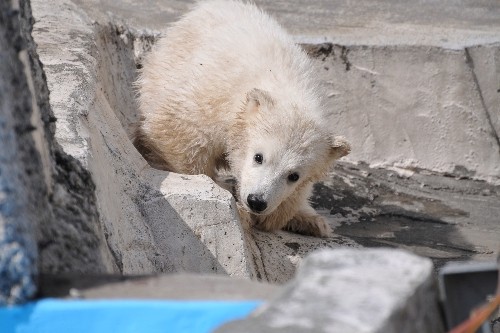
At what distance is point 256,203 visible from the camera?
5203 millimetres

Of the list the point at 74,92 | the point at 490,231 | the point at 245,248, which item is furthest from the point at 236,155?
the point at 490,231

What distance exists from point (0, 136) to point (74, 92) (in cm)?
220

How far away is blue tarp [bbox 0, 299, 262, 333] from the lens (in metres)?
2.53

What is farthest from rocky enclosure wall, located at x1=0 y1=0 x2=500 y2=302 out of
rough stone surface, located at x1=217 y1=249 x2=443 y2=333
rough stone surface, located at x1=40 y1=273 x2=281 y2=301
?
rough stone surface, located at x1=217 y1=249 x2=443 y2=333

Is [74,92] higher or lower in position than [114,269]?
higher

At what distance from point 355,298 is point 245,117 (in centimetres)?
327

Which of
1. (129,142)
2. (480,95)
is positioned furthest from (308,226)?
(480,95)

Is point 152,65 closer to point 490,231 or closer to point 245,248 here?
point 245,248

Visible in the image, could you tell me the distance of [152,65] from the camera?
6227 mm

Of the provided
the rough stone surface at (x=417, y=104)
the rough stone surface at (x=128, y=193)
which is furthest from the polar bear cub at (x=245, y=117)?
the rough stone surface at (x=417, y=104)

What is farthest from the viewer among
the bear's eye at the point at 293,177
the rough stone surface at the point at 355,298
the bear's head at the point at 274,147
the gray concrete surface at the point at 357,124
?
the bear's eye at the point at 293,177

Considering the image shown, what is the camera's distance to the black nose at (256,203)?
5203 millimetres

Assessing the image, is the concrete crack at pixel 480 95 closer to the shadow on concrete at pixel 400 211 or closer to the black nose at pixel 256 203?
the shadow on concrete at pixel 400 211

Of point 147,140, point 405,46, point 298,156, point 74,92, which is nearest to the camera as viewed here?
point 74,92
